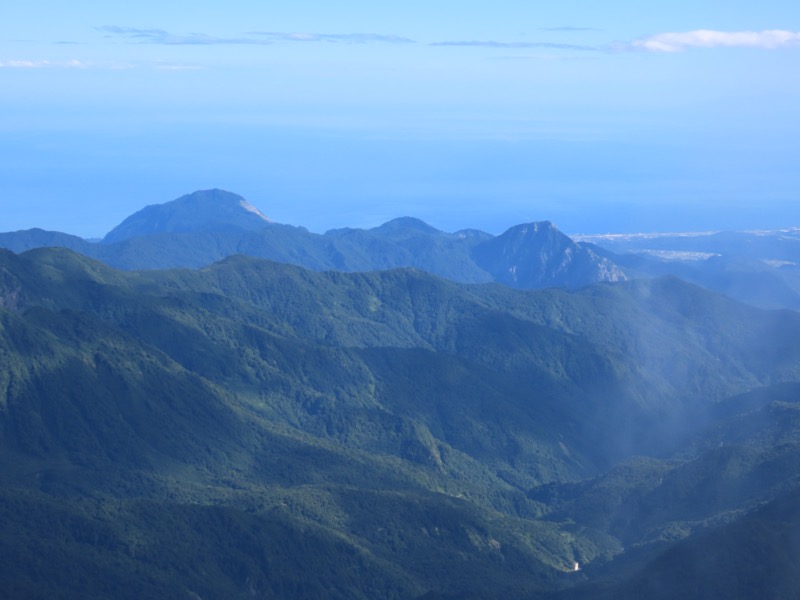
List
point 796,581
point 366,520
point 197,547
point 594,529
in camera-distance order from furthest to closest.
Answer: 1. point 594,529
2. point 366,520
3. point 197,547
4. point 796,581

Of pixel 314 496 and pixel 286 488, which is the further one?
pixel 286 488

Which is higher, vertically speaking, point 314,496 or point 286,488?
point 314,496

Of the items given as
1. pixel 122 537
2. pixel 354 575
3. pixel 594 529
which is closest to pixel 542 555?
pixel 594 529

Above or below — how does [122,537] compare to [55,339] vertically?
below

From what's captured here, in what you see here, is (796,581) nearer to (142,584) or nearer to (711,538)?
(711,538)

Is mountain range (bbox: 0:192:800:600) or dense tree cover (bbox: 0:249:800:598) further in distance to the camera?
dense tree cover (bbox: 0:249:800:598)

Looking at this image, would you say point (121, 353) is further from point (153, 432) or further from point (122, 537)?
point (122, 537)

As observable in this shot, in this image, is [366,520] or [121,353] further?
[121,353]

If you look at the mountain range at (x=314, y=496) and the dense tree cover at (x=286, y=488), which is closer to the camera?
the mountain range at (x=314, y=496)

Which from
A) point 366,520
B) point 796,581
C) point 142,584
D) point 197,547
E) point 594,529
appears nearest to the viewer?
point 796,581

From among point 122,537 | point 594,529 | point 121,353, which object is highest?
point 121,353
